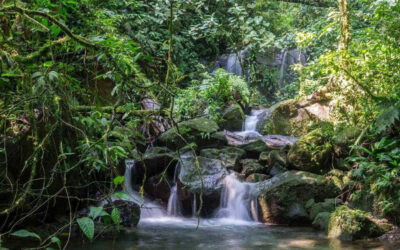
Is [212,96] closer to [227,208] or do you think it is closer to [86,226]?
[227,208]

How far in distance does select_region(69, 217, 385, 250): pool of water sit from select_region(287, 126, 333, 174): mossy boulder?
151 cm

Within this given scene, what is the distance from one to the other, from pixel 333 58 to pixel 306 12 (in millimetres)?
8018

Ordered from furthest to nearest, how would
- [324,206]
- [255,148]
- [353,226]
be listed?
[255,148], [324,206], [353,226]

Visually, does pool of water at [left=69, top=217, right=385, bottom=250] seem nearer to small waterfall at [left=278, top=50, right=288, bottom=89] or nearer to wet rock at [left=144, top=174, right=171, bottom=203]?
wet rock at [left=144, top=174, right=171, bottom=203]

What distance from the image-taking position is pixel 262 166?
8.55 metres

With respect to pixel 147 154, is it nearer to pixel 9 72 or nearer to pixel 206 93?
pixel 206 93

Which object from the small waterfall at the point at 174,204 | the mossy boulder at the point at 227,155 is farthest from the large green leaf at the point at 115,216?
the mossy boulder at the point at 227,155

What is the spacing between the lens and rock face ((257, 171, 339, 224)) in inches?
267

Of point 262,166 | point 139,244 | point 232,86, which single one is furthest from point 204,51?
point 139,244

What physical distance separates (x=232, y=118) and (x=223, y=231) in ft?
18.0

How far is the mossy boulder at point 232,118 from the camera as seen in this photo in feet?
37.6

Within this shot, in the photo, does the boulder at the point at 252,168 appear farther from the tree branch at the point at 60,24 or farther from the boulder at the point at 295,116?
the tree branch at the point at 60,24

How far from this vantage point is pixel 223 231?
252 inches

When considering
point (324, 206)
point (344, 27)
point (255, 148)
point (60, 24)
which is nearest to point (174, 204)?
point (255, 148)
